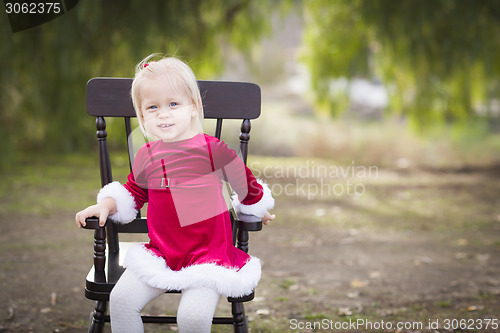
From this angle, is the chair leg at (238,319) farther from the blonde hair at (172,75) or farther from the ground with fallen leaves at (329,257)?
the blonde hair at (172,75)

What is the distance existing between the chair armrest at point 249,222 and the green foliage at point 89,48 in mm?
3483

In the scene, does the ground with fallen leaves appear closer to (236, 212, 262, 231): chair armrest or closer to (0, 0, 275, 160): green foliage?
(0, 0, 275, 160): green foliage

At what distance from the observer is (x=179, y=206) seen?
1.80 meters

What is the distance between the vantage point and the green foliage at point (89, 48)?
16.7 ft

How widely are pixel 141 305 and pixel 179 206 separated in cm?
34

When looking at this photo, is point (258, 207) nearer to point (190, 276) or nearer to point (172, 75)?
point (190, 276)

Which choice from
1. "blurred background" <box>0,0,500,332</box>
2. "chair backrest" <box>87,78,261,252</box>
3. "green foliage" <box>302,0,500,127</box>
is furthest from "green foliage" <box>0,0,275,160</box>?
"chair backrest" <box>87,78,261,252</box>

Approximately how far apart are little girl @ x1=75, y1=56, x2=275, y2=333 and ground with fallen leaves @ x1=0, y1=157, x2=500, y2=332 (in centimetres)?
88

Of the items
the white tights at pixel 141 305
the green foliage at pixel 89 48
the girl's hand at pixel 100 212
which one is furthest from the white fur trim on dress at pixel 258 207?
the green foliage at pixel 89 48

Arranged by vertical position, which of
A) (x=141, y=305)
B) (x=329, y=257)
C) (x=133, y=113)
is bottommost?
(x=329, y=257)

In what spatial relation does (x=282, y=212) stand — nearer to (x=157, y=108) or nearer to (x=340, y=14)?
(x=340, y=14)

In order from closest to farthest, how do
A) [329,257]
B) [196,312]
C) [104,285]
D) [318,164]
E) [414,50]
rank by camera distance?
[196,312] → [104,285] → [329,257] → [414,50] → [318,164]

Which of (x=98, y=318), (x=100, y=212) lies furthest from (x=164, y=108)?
(x=98, y=318)

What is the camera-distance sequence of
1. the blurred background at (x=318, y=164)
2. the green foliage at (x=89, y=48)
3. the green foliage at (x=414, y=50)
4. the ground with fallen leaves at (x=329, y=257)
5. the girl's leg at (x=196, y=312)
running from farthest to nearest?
the green foliage at (x=414, y=50) < the green foliage at (x=89, y=48) < the blurred background at (x=318, y=164) < the ground with fallen leaves at (x=329, y=257) < the girl's leg at (x=196, y=312)
